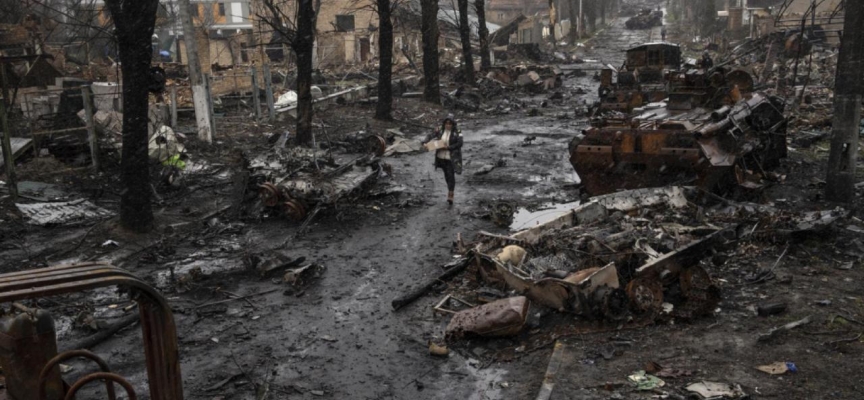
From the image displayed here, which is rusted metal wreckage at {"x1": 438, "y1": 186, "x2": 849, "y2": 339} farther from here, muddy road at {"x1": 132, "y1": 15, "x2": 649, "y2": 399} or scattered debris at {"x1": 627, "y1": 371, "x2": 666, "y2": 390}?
scattered debris at {"x1": 627, "y1": 371, "x2": 666, "y2": 390}

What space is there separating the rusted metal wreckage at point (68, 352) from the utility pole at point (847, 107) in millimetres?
10850

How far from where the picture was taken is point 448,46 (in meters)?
43.9

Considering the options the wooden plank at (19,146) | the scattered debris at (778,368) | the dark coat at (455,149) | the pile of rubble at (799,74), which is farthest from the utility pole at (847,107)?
the wooden plank at (19,146)

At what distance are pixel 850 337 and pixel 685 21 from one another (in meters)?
67.4

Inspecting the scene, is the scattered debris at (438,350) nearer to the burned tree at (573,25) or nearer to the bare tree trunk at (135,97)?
the bare tree trunk at (135,97)

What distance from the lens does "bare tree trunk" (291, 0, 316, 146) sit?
16.3 metres

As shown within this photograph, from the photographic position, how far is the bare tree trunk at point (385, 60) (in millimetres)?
20969

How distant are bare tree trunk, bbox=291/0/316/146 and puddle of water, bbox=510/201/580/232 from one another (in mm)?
7081

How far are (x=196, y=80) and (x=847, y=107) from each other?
14.0m

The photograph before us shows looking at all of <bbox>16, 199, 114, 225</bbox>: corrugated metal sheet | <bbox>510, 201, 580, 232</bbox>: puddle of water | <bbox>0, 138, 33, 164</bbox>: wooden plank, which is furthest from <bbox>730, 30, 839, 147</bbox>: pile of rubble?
<bbox>0, 138, 33, 164</bbox>: wooden plank

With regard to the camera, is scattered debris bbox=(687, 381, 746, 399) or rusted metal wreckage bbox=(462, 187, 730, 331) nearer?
scattered debris bbox=(687, 381, 746, 399)

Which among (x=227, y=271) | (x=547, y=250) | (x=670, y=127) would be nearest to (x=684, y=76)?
(x=670, y=127)

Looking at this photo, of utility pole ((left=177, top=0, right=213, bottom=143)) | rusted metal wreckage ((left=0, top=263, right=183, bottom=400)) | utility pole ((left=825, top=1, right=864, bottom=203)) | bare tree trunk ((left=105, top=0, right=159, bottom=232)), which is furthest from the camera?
utility pole ((left=177, top=0, right=213, bottom=143))

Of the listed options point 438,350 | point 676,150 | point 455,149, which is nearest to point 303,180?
point 455,149
